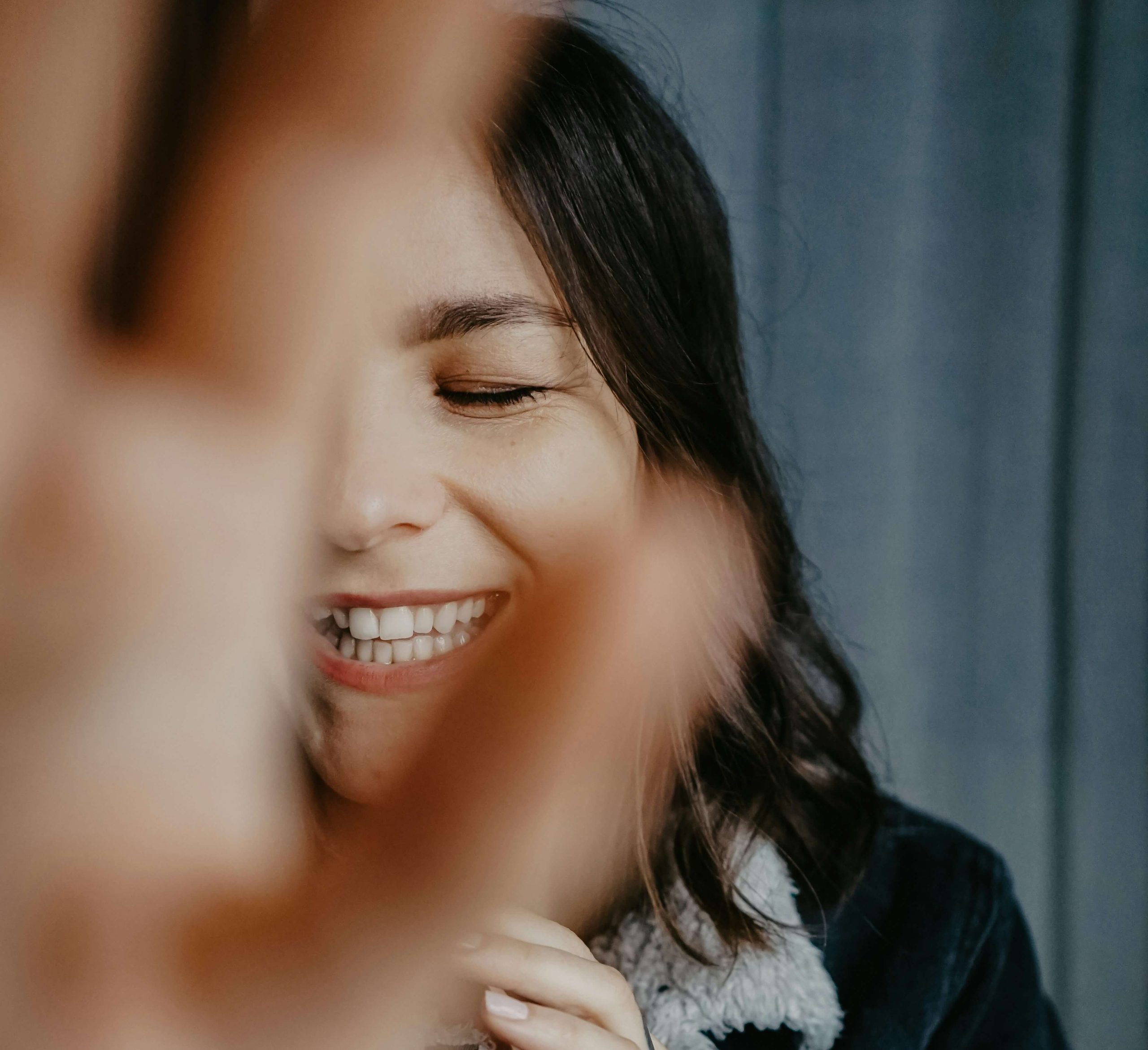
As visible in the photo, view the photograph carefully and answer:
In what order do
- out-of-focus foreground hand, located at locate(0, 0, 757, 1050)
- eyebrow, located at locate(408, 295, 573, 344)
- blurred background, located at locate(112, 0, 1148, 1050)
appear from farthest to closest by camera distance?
blurred background, located at locate(112, 0, 1148, 1050) < eyebrow, located at locate(408, 295, 573, 344) < out-of-focus foreground hand, located at locate(0, 0, 757, 1050)

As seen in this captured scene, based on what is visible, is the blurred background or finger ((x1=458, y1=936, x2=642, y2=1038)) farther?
the blurred background

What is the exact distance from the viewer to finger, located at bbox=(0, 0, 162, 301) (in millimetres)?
331

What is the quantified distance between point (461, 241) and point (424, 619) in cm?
20

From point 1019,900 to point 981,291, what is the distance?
59cm

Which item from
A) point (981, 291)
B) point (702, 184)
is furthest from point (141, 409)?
point (981, 291)

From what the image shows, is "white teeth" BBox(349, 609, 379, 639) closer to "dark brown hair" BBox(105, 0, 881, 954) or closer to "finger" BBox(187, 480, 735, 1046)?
"finger" BBox(187, 480, 735, 1046)

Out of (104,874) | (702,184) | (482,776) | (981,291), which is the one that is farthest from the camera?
(981,291)

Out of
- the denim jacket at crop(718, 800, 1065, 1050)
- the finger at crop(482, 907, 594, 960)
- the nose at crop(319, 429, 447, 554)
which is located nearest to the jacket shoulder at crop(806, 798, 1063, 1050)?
the denim jacket at crop(718, 800, 1065, 1050)

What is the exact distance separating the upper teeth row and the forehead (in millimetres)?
169

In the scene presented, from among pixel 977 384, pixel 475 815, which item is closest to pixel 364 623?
pixel 475 815

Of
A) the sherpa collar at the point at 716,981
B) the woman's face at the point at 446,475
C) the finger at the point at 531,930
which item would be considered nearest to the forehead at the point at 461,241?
the woman's face at the point at 446,475

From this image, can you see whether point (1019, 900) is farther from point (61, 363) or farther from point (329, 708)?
point (61, 363)

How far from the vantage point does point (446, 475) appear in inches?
18.2

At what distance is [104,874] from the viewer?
0.32 metres
